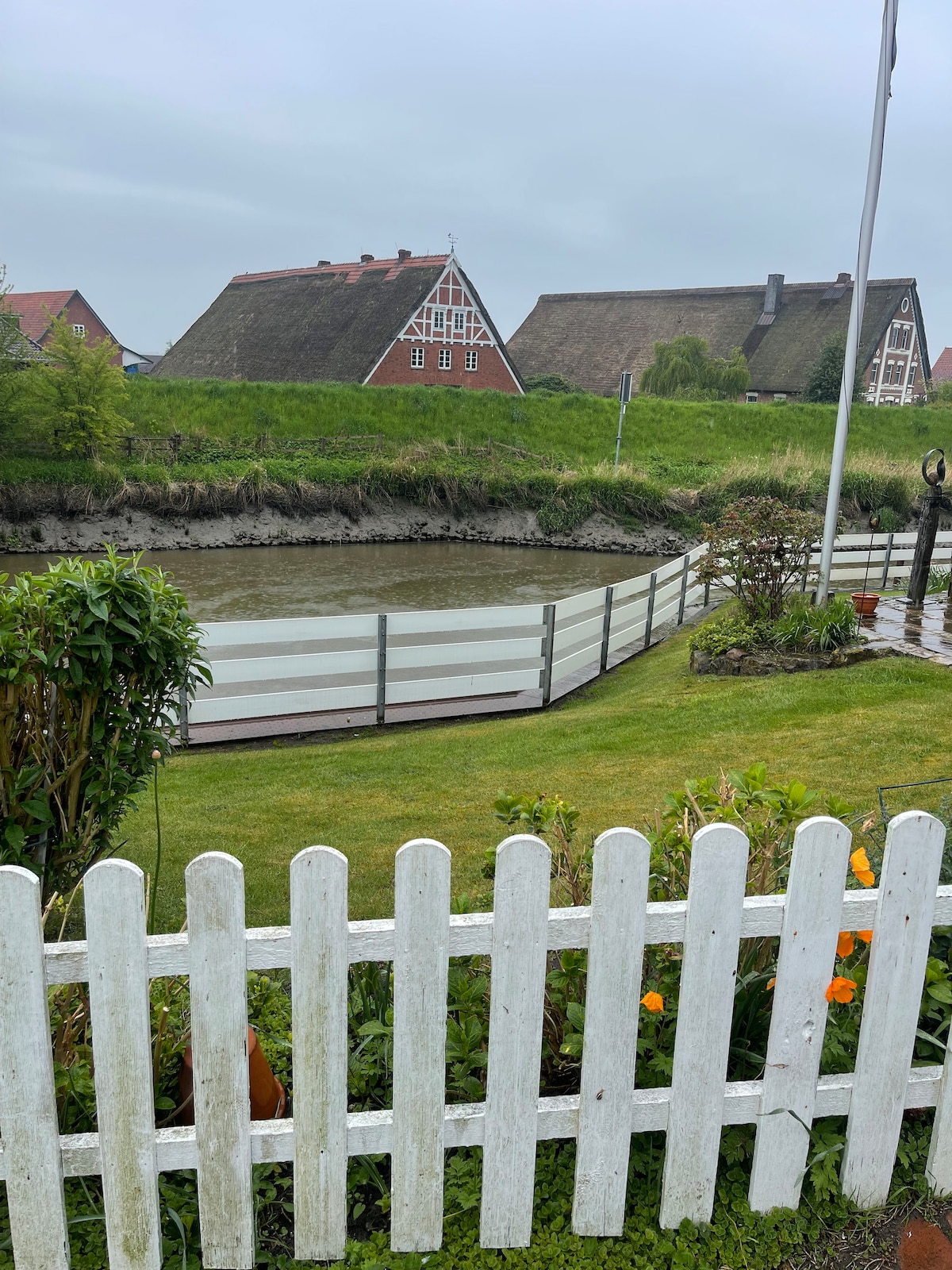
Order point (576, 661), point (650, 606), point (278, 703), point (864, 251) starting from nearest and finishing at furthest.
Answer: point (278, 703) < point (864, 251) < point (576, 661) < point (650, 606)

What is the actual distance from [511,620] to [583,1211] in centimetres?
830

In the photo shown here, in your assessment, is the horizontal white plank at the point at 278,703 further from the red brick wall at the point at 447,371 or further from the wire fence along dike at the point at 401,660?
the red brick wall at the point at 447,371

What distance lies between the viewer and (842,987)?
247 centimetres

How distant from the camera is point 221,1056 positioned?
2.25 metres

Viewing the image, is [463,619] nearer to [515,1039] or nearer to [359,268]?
[515,1039]

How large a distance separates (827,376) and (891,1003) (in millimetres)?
50977

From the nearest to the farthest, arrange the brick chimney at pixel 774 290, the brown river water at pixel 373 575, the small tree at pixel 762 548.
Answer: the small tree at pixel 762 548 < the brown river water at pixel 373 575 < the brick chimney at pixel 774 290

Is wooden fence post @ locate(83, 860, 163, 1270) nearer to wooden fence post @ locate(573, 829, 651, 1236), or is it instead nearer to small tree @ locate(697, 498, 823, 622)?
wooden fence post @ locate(573, 829, 651, 1236)

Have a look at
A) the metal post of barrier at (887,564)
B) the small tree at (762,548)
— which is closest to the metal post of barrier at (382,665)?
the small tree at (762,548)

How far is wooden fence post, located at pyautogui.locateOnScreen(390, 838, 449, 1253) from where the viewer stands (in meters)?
2.21

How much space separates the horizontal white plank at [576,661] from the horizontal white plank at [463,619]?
2.76 feet

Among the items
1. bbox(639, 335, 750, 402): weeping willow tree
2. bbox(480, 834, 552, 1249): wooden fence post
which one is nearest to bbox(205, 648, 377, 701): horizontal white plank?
bbox(480, 834, 552, 1249): wooden fence post

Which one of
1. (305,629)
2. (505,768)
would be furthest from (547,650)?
(505,768)

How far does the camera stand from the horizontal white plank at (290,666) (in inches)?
363
